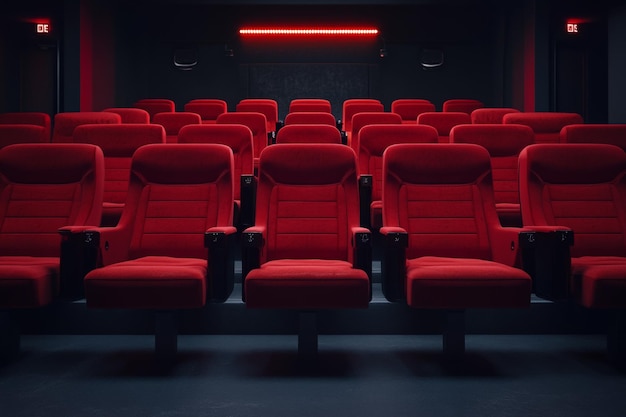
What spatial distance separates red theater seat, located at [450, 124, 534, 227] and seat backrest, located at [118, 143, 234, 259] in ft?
4.92

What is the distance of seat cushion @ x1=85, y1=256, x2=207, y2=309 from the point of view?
2.56m

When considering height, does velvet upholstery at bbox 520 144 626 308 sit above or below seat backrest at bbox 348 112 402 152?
below

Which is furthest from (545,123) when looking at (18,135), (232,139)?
(18,135)

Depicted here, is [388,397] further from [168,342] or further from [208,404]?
[168,342]

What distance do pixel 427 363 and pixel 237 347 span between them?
0.80 m

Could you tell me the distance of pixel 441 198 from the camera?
10.3 feet

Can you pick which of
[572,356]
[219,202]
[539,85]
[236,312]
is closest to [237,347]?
[236,312]

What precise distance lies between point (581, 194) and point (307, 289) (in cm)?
143

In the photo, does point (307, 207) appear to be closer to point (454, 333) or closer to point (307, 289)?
point (307, 289)

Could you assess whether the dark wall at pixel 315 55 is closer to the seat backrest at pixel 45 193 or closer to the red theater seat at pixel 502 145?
the red theater seat at pixel 502 145

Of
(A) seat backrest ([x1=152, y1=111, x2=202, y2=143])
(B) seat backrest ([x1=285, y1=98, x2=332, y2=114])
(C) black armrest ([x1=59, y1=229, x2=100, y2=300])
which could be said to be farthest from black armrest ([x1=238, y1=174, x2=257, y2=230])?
(B) seat backrest ([x1=285, y1=98, x2=332, y2=114])

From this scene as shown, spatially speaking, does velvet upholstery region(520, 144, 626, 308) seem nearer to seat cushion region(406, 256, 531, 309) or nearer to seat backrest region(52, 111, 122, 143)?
seat cushion region(406, 256, 531, 309)

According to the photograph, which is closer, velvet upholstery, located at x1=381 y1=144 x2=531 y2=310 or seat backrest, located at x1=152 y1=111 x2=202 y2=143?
velvet upholstery, located at x1=381 y1=144 x2=531 y2=310

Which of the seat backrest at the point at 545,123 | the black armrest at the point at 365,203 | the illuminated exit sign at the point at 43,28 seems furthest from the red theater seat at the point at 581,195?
the illuminated exit sign at the point at 43,28
